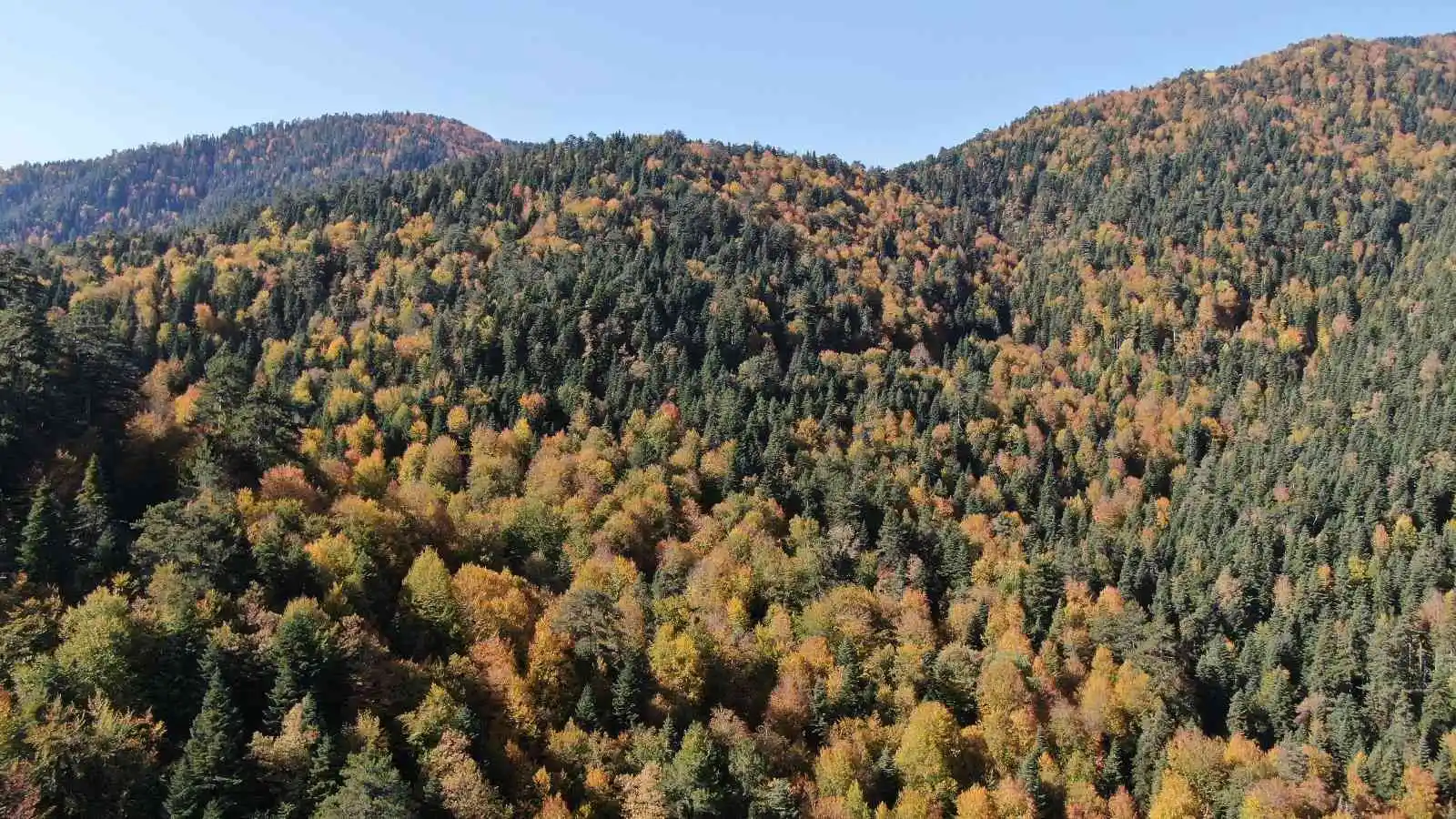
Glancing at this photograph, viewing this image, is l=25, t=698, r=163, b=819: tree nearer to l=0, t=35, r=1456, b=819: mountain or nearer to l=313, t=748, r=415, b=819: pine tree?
l=0, t=35, r=1456, b=819: mountain

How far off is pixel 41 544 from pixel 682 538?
223 feet

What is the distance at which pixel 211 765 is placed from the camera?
52594 millimetres

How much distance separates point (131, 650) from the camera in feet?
194

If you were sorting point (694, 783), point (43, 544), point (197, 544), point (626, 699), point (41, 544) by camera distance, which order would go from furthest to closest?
1. point (626, 699)
2. point (197, 544)
3. point (43, 544)
4. point (41, 544)
5. point (694, 783)

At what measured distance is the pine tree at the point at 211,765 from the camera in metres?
50.9

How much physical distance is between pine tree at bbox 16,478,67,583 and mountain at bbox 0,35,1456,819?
368mm

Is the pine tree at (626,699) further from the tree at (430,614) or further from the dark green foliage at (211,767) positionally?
the dark green foliage at (211,767)

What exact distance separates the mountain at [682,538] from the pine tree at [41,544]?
368mm

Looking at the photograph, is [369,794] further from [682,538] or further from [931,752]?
[682,538]

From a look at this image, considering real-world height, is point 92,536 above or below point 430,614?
above

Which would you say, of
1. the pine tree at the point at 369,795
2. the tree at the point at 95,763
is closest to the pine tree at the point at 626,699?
the pine tree at the point at 369,795

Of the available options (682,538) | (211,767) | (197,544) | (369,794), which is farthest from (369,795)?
(682,538)

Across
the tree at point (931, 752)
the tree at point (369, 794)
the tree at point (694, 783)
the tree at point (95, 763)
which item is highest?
the tree at point (95, 763)

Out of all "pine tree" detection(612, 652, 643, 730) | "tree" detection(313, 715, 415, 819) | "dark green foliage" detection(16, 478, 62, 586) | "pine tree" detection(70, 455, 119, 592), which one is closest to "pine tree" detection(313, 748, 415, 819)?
"tree" detection(313, 715, 415, 819)
